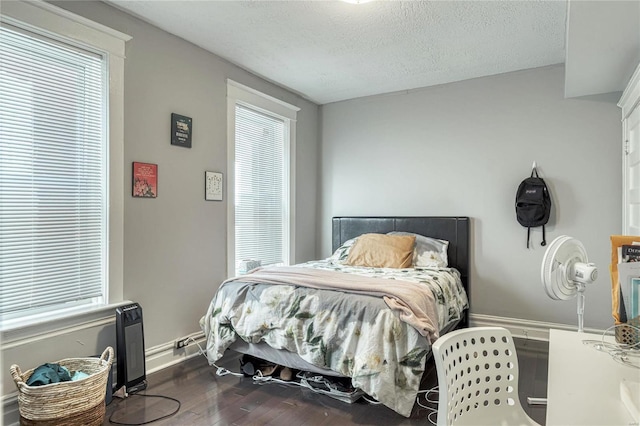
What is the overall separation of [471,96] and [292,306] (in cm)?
296

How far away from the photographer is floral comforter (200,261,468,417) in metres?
2.22

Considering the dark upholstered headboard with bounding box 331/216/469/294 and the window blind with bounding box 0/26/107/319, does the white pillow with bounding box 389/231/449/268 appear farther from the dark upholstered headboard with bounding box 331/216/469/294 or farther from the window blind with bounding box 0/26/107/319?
the window blind with bounding box 0/26/107/319

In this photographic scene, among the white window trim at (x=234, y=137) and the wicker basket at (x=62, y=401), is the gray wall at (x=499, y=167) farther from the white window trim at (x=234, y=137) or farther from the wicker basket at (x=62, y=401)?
the wicker basket at (x=62, y=401)

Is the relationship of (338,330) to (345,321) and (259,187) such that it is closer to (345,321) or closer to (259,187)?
(345,321)

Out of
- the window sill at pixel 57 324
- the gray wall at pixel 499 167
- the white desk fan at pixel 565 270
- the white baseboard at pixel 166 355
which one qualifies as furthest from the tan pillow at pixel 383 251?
the window sill at pixel 57 324

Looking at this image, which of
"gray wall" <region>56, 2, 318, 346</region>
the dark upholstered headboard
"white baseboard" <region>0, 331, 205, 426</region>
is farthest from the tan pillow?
"white baseboard" <region>0, 331, 205, 426</region>

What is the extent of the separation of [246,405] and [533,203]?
10.0ft

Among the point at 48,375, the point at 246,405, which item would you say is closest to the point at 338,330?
the point at 246,405

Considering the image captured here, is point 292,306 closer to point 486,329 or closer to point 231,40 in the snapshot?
point 486,329

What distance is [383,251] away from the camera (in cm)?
372

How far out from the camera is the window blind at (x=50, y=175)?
222cm

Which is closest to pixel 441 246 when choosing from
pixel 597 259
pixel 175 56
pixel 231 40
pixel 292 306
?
pixel 597 259

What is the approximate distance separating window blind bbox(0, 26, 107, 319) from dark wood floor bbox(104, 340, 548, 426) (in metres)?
0.78

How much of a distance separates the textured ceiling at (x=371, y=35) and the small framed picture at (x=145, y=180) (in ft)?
3.63
